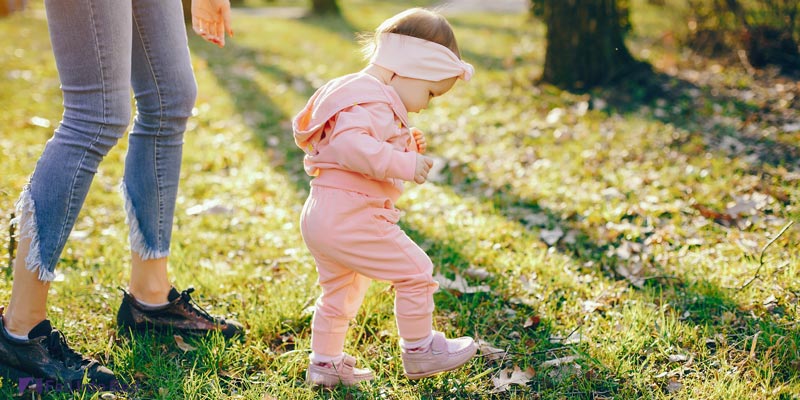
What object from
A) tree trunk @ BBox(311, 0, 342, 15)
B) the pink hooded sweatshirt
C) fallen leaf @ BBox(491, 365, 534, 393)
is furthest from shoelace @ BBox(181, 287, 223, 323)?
tree trunk @ BBox(311, 0, 342, 15)

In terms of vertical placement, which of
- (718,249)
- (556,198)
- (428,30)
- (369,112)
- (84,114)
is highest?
(428,30)

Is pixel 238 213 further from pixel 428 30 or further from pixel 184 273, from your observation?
pixel 428 30

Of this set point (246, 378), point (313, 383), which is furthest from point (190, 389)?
point (313, 383)

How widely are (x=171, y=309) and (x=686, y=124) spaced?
12.4ft

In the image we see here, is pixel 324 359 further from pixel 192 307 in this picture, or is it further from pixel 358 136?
pixel 358 136

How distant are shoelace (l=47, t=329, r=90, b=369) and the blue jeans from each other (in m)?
0.23

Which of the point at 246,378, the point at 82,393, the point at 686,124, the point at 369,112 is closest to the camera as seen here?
the point at 369,112

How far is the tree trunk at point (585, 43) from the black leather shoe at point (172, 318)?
4.17 m

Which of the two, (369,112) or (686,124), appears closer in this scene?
(369,112)

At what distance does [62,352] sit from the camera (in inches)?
89.1

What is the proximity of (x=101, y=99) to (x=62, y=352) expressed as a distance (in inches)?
32.7

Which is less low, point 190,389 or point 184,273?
point 190,389

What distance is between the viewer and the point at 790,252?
3.03m

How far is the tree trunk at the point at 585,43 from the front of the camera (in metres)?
5.66
